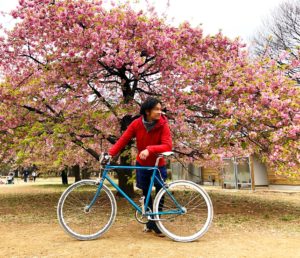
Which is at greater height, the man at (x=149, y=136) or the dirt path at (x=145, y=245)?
the man at (x=149, y=136)

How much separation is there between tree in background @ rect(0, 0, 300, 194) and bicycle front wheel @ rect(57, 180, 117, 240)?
9.80ft

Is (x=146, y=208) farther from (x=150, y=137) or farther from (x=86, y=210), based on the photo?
(x=150, y=137)

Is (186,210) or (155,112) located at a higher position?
(155,112)

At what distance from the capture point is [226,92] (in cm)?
741

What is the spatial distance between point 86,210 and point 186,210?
138 centimetres

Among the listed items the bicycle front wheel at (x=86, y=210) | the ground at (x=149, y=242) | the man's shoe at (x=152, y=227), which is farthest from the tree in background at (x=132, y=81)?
the bicycle front wheel at (x=86, y=210)

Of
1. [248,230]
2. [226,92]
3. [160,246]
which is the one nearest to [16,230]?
[160,246]

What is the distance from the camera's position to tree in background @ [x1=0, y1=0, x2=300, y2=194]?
719 cm

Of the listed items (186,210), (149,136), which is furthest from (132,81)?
(186,210)

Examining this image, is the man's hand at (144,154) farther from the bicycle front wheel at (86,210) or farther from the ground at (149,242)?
the ground at (149,242)

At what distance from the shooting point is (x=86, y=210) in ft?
15.0

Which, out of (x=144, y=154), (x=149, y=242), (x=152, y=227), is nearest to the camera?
(x=149, y=242)

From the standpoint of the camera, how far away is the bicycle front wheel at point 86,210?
4.49 meters

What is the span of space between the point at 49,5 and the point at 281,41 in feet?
61.9
